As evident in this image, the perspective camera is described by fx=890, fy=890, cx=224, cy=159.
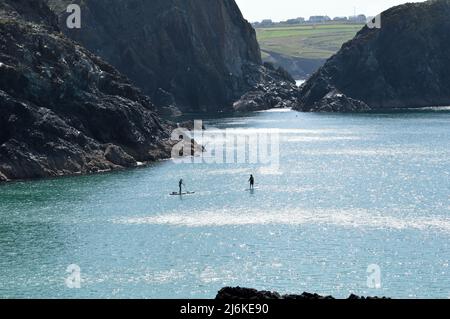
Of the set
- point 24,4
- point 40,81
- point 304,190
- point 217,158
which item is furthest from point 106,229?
point 24,4

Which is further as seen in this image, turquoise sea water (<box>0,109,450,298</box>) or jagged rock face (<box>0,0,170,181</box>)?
jagged rock face (<box>0,0,170,181</box>)

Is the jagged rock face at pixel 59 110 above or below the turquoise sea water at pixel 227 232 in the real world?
above

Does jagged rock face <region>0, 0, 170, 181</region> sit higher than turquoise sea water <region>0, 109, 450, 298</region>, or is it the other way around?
jagged rock face <region>0, 0, 170, 181</region>

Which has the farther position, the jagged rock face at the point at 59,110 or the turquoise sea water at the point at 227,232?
the jagged rock face at the point at 59,110
